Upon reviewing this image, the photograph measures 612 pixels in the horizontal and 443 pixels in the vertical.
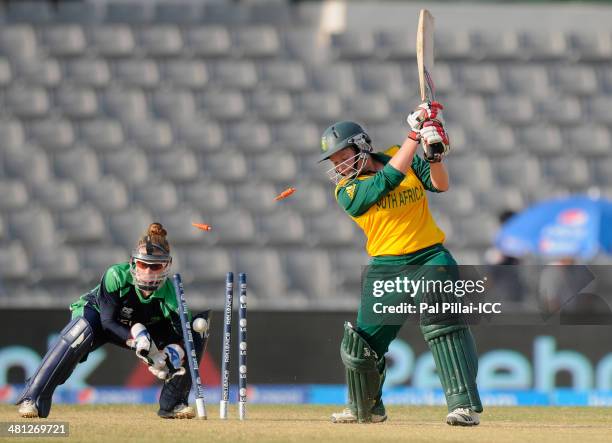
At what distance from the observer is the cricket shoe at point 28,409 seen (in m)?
7.55

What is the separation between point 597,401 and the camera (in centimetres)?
1066

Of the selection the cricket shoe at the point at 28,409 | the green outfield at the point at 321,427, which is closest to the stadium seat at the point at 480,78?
the green outfield at the point at 321,427

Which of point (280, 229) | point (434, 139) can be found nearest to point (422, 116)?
point (434, 139)

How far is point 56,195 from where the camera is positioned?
45.8 feet

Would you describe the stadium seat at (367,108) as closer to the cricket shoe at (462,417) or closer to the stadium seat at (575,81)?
the stadium seat at (575,81)

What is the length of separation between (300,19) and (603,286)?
5.23 m

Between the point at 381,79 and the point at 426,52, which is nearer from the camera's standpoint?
the point at 426,52

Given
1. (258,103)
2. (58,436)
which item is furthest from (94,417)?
(258,103)

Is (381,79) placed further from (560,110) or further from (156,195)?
(156,195)

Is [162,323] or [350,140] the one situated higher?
[350,140]

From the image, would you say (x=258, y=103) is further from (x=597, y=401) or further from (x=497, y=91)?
(x=597, y=401)

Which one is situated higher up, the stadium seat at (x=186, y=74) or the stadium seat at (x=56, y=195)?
the stadium seat at (x=186, y=74)

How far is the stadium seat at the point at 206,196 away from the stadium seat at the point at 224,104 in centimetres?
86

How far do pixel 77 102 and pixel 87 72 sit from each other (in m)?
0.38
